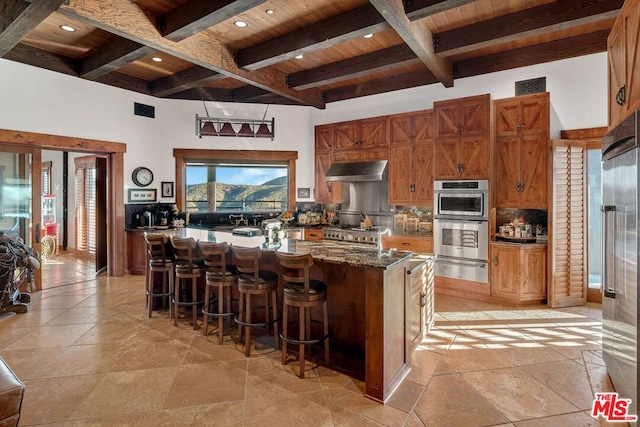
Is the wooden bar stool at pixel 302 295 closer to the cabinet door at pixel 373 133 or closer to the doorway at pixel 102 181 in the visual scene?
the cabinet door at pixel 373 133

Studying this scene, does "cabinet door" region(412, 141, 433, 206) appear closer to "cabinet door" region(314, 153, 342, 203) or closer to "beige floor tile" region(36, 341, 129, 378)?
"cabinet door" region(314, 153, 342, 203)

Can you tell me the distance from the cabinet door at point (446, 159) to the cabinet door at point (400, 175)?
58cm

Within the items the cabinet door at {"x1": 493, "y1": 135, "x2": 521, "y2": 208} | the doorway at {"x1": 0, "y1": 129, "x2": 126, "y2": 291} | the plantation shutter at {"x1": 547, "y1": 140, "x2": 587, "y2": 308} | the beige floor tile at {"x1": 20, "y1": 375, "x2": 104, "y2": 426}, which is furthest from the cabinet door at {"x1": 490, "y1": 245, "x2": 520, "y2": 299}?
the doorway at {"x1": 0, "y1": 129, "x2": 126, "y2": 291}

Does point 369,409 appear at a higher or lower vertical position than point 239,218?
lower

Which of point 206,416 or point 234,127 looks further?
point 234,127

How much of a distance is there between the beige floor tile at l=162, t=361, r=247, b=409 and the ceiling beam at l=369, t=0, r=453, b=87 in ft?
11.5

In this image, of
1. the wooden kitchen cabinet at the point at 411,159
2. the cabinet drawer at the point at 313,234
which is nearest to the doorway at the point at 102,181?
the cabinet drawer at the point at 313,234

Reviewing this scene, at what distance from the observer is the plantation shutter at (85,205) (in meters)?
7.91

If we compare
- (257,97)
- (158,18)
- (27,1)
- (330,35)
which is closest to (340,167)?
(257,97)

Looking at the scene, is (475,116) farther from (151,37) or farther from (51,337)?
(51,337)

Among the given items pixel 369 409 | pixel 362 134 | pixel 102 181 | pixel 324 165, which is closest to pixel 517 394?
pixel 369 409

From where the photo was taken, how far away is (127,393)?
2.68 metres

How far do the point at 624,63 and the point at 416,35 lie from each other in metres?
2.02

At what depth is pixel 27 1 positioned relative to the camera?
10.4 ft
